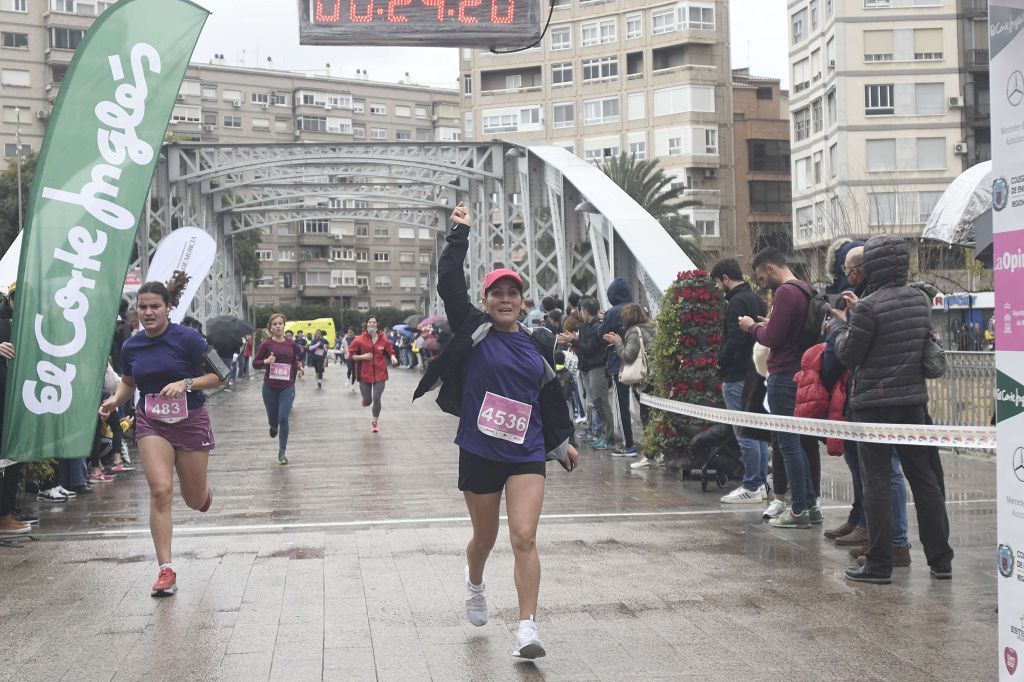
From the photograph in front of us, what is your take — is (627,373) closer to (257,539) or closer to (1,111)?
(257,539)

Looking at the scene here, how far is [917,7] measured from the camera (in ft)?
199

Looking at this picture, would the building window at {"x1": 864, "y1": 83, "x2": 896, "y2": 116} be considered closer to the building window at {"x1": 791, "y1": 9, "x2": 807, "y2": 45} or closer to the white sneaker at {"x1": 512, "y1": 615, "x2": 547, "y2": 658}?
the building window at {"x1": 791, "y1": 9, "x2": 807, "y2": 45}

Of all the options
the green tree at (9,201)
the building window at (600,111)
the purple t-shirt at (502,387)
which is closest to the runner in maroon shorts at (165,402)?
the purple t-shirt at (502,387)

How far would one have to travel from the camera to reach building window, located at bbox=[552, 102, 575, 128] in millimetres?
81625

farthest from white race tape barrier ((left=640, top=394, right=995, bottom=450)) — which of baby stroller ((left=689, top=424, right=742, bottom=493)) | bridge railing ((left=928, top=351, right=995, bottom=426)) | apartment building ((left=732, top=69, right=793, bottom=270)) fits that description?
apartment building ((left=732, top=69, right=793, bottom=270))

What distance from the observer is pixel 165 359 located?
7.85m

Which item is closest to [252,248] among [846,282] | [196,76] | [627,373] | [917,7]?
[196,76]

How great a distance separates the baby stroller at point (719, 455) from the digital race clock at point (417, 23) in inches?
150

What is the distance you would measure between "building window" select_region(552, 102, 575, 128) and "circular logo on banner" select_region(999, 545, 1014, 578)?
7866 centimetres

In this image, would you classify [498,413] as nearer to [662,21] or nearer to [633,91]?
[633,91]

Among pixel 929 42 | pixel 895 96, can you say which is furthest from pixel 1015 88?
pixel 929 42

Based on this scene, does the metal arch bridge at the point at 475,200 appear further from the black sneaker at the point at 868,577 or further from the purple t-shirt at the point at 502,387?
the purple t-shirt at the point at 502,387

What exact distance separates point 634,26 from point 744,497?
2824 inches

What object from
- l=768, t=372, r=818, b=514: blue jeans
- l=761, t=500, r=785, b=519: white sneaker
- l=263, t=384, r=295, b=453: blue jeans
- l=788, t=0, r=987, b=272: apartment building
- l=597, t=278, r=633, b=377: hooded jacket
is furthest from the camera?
l=788, t=0, r=987, b=272: apartment building
